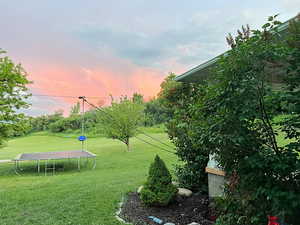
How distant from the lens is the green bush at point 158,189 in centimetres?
371

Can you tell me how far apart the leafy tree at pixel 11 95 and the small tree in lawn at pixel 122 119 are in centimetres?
598

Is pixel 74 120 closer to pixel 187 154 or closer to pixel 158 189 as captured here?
pixel 187 154

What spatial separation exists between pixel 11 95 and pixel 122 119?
7144 millimetres

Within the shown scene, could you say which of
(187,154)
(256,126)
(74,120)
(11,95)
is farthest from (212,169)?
(74,120)

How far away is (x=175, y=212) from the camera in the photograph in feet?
12.0

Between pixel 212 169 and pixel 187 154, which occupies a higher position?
pixel 187 154

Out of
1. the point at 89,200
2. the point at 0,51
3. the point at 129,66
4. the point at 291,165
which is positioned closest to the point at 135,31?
the point at 129,66

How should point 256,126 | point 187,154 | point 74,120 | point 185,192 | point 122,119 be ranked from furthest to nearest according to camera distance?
1. point 74,120
2. point 122,119
3. point 187,154
4. point 185,192
5. point 256,126

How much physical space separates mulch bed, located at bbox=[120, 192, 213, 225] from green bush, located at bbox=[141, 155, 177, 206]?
0.15 m

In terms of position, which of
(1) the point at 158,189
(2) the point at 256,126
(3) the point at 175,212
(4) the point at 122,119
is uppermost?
(2) the point at 256,126

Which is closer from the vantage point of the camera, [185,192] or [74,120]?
[185,192]

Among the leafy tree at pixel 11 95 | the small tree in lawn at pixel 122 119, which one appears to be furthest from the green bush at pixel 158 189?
the small tree in lawn at pixel 122 119

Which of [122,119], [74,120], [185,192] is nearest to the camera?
[185,192]

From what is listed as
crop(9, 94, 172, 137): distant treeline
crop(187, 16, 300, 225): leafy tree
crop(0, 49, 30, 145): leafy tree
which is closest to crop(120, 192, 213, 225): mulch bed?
crop(187, 16, 300, 225): leafy tree
